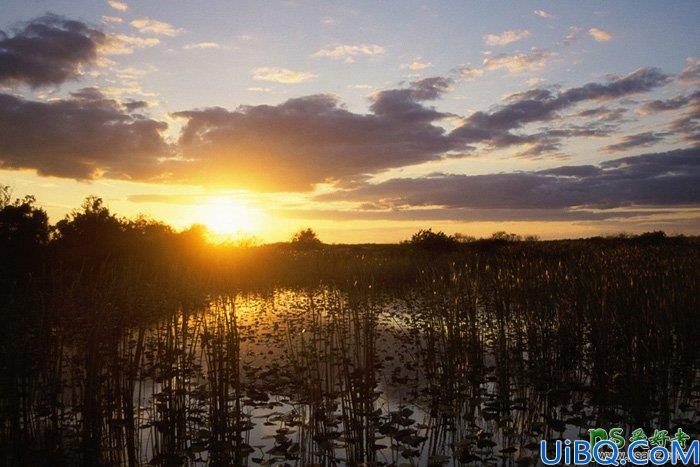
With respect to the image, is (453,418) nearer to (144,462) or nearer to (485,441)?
(485,441)

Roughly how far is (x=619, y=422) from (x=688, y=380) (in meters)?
2.07

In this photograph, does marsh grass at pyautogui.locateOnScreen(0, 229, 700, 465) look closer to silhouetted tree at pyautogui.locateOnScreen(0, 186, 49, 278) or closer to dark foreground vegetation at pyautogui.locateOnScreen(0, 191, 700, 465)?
dark foreground vegetation at pyautogui.locateOnScreen(0, 191, 700, 465)

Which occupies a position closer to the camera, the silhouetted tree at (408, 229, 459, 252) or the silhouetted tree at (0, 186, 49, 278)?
the silhouetted tree at (0, 186, 49, 278)

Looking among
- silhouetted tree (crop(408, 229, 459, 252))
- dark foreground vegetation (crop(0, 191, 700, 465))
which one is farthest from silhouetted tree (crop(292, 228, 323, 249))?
dark foreground vegetation (crop(0, 191, 700, 465))

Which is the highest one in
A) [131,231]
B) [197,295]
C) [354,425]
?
[131,231]

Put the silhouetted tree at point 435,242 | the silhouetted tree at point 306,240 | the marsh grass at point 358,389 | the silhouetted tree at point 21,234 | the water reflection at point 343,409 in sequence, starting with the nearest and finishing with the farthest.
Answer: the water reflection at point 343,409, the marsh grass at point 358,389, the silhouetted tree at point 21,234, the silhouetted tree at point 435,242, the silhouetted tree at point 306,240

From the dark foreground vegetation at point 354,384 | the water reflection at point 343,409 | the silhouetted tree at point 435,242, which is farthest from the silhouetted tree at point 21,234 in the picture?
the silhouetted tree at point 435,242

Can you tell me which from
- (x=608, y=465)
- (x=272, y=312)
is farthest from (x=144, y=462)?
(x=272, y=312)

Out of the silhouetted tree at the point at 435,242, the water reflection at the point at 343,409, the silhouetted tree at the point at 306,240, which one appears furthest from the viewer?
the silhouetted tree at the point at 306,240

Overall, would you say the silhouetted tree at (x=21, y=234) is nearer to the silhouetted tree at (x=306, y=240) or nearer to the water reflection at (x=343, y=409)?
the water reflection at (x=343, y=409)

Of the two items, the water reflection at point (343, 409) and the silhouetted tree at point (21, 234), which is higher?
the silhouetted tree at point (21, 234)

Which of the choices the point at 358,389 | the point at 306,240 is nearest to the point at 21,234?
the point at 358,389

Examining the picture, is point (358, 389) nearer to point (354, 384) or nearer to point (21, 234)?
point (354, 384)

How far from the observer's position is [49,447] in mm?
5961
